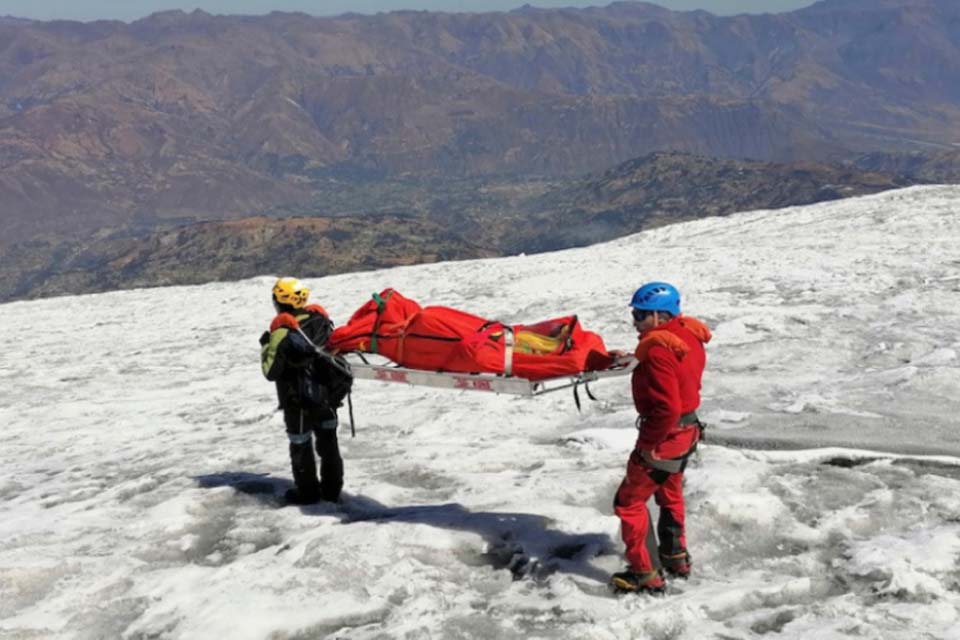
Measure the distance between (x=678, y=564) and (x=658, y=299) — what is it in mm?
2314

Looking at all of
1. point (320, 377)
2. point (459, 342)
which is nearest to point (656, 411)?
point (459, 342)

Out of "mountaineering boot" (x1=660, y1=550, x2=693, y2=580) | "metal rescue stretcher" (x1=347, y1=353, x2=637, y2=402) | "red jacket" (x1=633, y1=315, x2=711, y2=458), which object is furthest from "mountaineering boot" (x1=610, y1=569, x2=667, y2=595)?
"metal rescue stretcher" (x1=347, y1=353, x2=637, y2=402)

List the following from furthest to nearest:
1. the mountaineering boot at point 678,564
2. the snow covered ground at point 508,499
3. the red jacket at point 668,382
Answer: the mountaineering boot at point 678,564 → the snow covered ground at point 508,499 → the red jacket at point 668,382

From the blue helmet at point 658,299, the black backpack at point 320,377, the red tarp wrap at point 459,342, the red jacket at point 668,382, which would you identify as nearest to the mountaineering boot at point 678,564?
the red jacket at point 668,382

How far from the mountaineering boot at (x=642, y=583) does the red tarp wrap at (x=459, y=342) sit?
195cm

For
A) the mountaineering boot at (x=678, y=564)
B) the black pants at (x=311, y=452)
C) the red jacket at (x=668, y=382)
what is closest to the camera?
the red jacket at (x=668, y=382)

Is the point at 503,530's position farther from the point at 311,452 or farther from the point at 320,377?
the point at 320,377

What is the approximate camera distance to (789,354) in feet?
47.4

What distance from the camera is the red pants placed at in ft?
21.7

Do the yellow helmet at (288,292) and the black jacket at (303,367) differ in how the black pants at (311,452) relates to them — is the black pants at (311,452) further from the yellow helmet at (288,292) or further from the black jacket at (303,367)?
the yellow helmet at (288,292)

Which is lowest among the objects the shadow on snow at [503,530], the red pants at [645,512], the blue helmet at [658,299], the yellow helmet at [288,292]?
the shadow on snow at [503,530]

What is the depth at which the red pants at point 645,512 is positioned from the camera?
21.7 feet

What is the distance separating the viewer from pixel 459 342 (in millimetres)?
7895

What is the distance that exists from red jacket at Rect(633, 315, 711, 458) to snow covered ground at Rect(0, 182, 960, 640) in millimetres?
1277
